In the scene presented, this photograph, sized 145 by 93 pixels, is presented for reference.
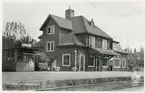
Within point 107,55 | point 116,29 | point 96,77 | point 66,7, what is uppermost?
point 66,7

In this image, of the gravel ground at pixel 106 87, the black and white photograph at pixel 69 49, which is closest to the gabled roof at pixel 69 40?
the black and white photograph at pixel 69 49

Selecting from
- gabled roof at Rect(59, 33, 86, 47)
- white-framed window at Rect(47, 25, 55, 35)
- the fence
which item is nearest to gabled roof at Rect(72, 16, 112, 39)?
gabled roof at Rect(59, 33, 86, 47)

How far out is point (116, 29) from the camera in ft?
16.5

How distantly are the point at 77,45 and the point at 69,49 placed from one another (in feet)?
0.52

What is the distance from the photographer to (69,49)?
16.7ft

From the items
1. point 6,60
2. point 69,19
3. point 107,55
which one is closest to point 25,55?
point 6,60

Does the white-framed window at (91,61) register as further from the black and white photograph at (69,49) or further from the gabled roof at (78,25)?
the gabled roof at (78,25)

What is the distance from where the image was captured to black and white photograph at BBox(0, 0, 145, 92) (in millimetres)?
5004

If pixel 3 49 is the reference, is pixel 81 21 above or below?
above

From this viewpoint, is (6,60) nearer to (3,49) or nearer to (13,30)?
(3,49)

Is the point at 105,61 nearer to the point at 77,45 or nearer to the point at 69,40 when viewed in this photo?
the point at 77,45

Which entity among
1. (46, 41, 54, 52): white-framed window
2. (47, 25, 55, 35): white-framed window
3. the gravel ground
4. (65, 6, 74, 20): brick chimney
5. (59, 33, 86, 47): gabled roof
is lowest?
the gravel ground

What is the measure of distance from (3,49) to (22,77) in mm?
604

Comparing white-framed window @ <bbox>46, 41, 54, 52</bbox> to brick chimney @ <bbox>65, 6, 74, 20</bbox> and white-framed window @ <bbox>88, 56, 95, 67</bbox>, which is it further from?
white-framed window @ <bbox>88, 56, 95, 67</bbox>
